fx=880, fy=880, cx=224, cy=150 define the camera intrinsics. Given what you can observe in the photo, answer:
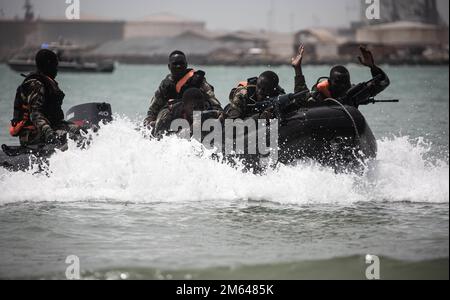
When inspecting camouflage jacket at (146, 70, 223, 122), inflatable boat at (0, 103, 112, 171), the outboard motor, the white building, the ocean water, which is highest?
the white building

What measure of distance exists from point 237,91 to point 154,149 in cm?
115

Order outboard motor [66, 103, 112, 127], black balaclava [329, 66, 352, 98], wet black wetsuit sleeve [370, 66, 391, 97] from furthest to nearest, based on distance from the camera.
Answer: outboard motor [66, 103, 112, 127] < black balaclava [329, 66, 352, 98] < wet black wetsuit sleeve [370, 66, 391, 97]

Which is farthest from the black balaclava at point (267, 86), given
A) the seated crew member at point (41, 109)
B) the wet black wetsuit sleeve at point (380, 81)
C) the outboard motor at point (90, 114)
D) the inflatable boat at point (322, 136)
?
the outboard motor at point (90, 114)

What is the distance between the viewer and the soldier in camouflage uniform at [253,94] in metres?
9.38

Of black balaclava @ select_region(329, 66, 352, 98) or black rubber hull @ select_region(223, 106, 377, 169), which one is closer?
black rubber hull @ select_region(223, 106, 377, 169)

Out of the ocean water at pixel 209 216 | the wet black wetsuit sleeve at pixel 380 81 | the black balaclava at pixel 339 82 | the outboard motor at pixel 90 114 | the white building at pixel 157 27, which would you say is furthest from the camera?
the white building at pixel 157 27

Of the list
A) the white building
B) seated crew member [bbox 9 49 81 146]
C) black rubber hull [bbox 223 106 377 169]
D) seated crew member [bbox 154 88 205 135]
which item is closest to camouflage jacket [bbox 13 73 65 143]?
seated crew member [bbox 9 49 81 146]

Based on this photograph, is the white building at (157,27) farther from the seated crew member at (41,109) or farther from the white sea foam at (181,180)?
the white sea foam at (181,180)

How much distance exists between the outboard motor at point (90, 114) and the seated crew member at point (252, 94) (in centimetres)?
191

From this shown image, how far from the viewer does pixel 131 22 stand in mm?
137750

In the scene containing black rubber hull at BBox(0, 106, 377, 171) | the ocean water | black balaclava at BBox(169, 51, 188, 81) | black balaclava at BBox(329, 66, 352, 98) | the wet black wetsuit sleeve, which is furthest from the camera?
black balaclava at BBox(169, 51, 188, 81)

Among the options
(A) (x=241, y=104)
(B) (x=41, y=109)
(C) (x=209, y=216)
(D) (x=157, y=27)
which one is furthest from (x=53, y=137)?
(D) (x=157, y=27)

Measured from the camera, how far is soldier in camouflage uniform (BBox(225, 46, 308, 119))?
938 centimetres

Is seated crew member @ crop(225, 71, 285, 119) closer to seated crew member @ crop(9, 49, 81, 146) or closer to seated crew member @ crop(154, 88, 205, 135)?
seated crew member @ crop(154, 88, 205, 135)
